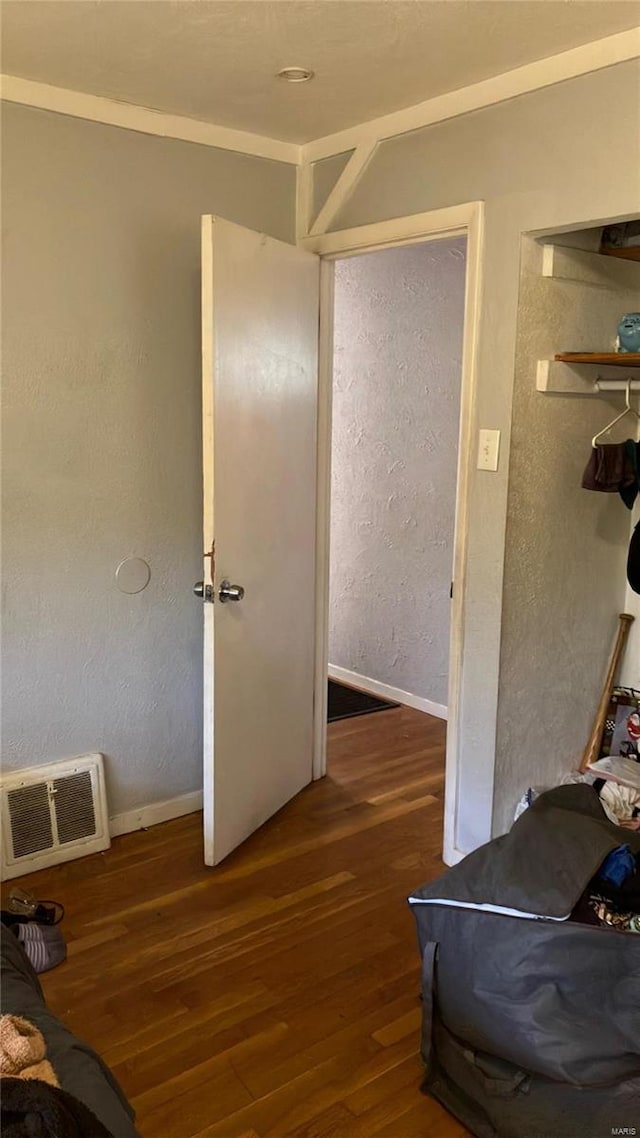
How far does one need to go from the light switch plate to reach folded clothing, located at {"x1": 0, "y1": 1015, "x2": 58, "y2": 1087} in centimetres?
182

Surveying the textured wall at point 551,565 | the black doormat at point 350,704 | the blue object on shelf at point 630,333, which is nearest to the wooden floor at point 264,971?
the textured wall at point 551,565

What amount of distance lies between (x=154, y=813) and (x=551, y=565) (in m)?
1.58

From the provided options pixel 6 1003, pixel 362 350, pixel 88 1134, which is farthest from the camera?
pixel 362 350

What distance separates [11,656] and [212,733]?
64 centimetres

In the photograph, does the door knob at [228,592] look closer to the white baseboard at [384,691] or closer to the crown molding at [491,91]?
the crown molding at [491,91]

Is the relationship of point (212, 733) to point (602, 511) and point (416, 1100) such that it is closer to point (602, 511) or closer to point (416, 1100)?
point (416, 1100)

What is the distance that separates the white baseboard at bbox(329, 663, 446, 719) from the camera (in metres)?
4.25

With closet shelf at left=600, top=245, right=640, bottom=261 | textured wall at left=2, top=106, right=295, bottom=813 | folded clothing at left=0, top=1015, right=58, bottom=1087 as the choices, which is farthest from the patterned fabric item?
closet shelf at left=600, top=245, right=640, bottom=261

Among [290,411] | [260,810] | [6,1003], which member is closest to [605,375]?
[290,411]

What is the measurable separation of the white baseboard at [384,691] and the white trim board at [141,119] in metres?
2.45

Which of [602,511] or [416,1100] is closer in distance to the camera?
[416,1100]

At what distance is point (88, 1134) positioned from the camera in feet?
3.34

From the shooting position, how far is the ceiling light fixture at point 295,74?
2287 mm

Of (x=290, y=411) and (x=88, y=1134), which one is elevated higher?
(x=290, y=411)
